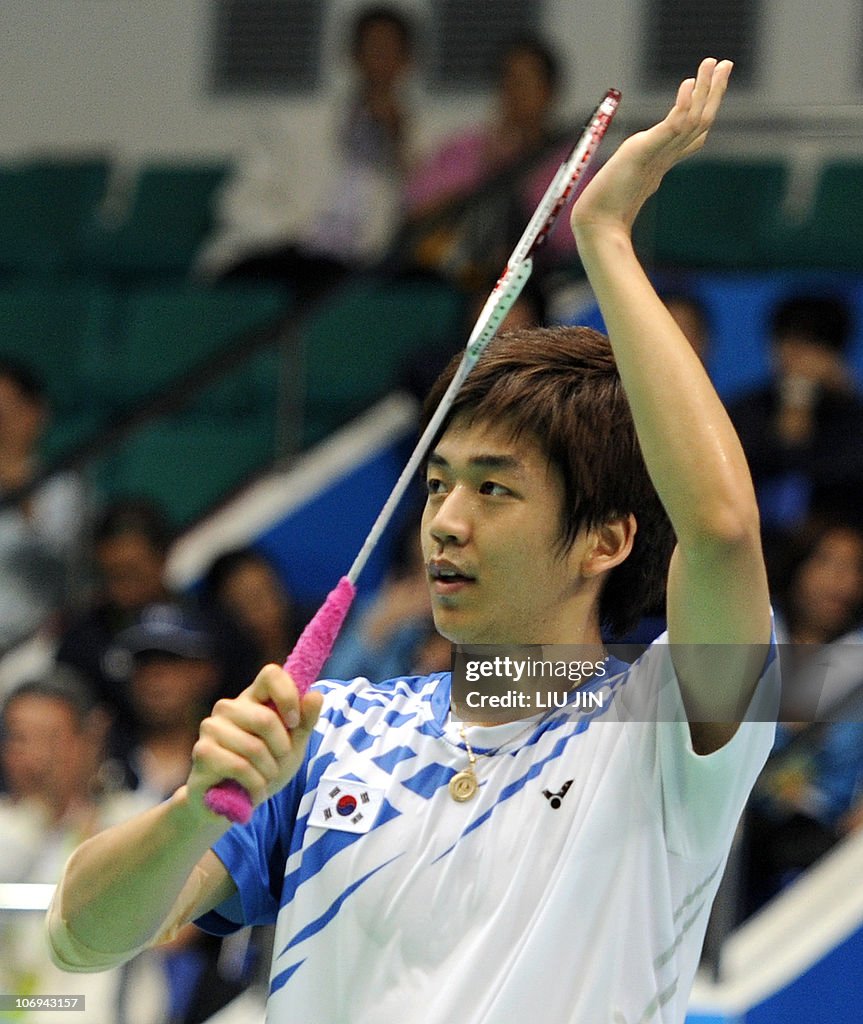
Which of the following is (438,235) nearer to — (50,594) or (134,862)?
(50,594)

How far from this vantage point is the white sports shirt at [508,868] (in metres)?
1.58

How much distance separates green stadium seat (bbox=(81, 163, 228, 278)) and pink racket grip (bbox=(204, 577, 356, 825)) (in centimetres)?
485

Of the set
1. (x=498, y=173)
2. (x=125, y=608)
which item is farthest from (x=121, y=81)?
(x=125, y=608)

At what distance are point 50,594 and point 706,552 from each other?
3550 millimetres

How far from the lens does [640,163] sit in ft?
5.14

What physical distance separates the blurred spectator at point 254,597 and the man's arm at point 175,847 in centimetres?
291

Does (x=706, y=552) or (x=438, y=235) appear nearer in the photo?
(x=706, y=552)

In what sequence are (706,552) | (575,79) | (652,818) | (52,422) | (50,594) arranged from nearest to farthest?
(706,552) < (652,818) < (50,594) < (52,422) < (575,79)

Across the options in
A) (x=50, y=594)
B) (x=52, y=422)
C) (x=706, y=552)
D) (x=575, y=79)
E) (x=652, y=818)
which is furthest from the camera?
(x=575, y=79)

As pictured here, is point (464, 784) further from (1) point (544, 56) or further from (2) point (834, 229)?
(1) point (544, 56)

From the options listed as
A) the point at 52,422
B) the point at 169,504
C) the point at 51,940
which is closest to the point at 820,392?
the point at 169,504

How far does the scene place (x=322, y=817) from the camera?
5.60ft

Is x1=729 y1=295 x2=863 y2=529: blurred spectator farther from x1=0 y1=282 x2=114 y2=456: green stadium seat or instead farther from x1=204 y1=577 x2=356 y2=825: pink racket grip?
x1=204 y1=577 x2=356 y2=825: pink racket grip

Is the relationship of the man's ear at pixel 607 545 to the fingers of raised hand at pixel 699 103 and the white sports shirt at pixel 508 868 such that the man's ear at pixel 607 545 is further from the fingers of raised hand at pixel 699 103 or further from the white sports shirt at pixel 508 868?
the fingers of raised hand at pixel 699 103
